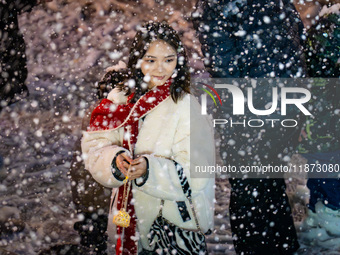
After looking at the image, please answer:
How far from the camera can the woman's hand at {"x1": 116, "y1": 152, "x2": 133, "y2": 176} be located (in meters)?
0.96

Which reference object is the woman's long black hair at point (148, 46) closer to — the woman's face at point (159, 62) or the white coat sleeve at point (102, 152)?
the woman's face at point (159, 62)

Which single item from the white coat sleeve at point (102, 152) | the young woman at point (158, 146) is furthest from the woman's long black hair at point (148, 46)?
the white coat sleeve at point (102, 152)

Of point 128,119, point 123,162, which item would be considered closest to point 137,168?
point 123,162

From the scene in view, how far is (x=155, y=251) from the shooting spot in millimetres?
1081

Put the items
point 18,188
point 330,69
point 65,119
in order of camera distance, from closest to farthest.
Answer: point 330,69 < point 18,188 < point 65,119

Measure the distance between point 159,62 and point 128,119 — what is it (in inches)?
7.1

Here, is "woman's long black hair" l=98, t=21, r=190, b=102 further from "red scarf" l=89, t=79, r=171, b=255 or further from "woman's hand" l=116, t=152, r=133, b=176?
"woman's hand" l=116, t=152, r=133, b=176

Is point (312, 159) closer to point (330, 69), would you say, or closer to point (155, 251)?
point (330, 69)

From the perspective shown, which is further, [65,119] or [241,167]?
[65,119]

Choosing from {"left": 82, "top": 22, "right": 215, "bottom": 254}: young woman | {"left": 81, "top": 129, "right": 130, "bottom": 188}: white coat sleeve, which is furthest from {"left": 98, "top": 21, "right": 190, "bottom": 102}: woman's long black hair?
{"left": 81, "top": 129, "right": 130, "bottom": 188}: white coat sleeve

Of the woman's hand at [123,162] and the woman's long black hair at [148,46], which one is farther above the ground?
the woman's long black hair at [148,46]

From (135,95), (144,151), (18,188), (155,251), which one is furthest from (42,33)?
(155,251)

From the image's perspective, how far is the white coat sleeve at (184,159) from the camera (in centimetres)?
99

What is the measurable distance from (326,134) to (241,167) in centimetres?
35
